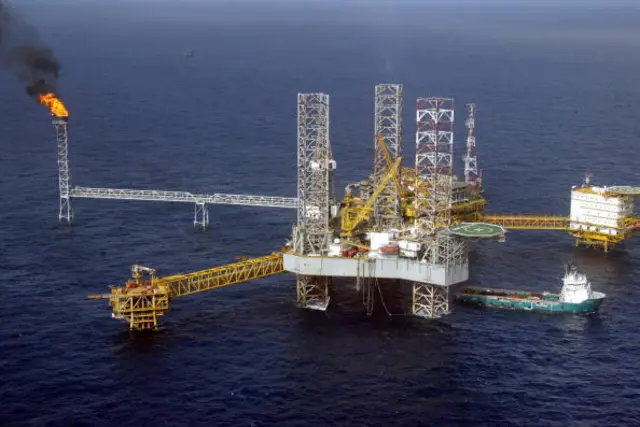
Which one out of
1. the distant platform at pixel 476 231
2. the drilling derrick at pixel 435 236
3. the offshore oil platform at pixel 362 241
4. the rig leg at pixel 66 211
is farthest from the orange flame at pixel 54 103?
the distant platform at pixel 476 231

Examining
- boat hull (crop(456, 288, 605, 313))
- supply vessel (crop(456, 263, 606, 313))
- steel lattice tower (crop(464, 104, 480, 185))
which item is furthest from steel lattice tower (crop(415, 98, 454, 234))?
steel lattice tower (crop(464, 104, 480, 185))

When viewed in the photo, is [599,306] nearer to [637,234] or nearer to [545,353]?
[545,353]

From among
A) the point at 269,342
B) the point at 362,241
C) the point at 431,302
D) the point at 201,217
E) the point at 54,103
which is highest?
the point at 54,103

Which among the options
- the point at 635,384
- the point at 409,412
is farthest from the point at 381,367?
the point at 635,384

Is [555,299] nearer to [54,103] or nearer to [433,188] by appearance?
[433,188]

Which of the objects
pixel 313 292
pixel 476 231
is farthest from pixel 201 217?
pixel 476 231

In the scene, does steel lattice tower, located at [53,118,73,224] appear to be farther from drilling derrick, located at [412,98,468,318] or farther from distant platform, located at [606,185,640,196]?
distant platform, located at [606,185,640,196]

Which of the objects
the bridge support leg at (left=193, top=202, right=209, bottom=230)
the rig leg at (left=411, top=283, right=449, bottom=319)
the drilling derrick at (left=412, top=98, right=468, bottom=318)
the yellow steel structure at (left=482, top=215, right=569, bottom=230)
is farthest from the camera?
the bridge support leg at (left=193, top=202, right=209, bottom=230)
